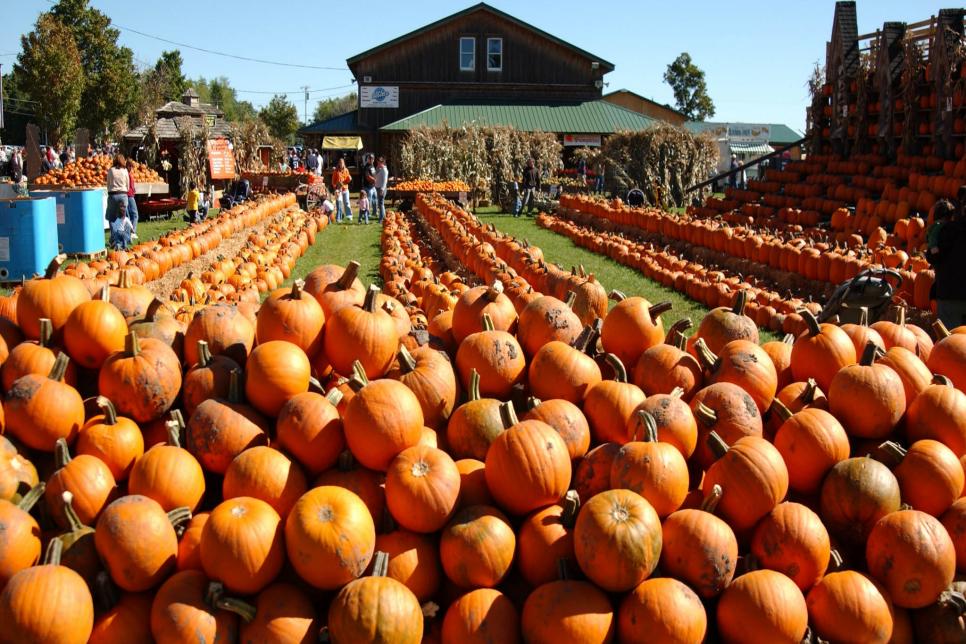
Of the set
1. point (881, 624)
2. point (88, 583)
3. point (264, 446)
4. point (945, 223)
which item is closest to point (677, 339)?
point (881, 624)

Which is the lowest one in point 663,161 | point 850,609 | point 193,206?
point 850,609

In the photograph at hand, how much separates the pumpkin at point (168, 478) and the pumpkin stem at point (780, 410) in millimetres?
2343

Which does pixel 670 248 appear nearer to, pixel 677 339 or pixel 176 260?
pixel 176 260

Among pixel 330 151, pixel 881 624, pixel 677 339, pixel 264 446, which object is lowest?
pixel 881 624

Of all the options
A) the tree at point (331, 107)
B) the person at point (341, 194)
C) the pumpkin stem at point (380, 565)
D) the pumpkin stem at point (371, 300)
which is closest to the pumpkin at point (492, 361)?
the pumpkin stem at point (371, 300)

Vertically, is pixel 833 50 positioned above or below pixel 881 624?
above

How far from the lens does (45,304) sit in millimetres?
3676

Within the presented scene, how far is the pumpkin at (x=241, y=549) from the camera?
2.66 meters

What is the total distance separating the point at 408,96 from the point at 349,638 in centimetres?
4697

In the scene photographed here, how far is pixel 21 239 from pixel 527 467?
11.7m

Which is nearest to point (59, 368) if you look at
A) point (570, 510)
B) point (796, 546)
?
point (570, 510)

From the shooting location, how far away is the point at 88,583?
2.77 metres

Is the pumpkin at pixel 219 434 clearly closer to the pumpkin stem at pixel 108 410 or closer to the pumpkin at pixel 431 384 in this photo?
the pumpkin stem at pixel 108 410

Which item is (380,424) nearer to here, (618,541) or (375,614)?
(375,614)
